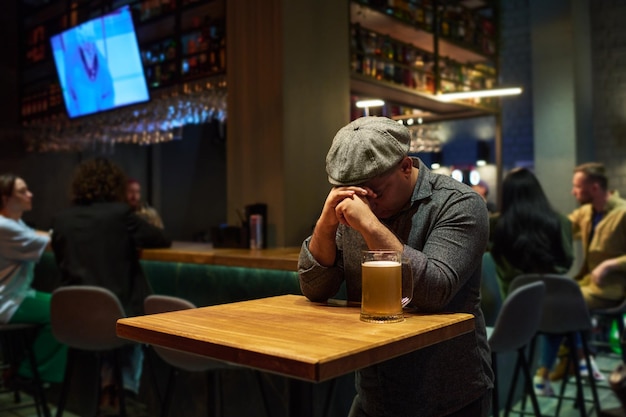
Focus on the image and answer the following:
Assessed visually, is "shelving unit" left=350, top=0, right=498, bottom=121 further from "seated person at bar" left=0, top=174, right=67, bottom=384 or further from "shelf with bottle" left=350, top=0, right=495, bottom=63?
"seated person at bar" left=0, top=174, right=67, bottom=384

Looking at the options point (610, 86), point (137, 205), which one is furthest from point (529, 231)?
point (610, 86)

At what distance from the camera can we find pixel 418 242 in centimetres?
156

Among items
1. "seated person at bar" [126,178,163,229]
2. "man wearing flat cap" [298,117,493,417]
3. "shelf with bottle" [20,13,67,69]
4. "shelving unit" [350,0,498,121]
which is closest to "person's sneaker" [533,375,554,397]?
"shelving unit" [350,0,498,121]

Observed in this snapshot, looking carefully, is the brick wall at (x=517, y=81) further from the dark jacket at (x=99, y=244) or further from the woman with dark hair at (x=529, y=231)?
the dark jacket at (x=99, y=244)

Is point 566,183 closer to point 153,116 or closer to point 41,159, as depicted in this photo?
point 153,116

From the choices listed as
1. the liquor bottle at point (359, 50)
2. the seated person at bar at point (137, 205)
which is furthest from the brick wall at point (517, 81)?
the seated person at bar at point (137, 205)

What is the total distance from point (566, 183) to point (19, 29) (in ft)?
18.1

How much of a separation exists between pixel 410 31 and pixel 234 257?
2900 millimetres

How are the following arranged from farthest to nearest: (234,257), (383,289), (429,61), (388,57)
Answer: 1. (429,61)
2. (388,57)
3. (234,257)
4. (383,289)

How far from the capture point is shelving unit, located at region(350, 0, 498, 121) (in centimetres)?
458

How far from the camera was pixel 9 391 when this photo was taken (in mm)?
4168

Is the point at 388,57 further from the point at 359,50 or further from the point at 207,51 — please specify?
the point at 207,51

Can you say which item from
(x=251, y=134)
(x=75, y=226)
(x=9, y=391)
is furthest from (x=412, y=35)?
(x=9, y=391)

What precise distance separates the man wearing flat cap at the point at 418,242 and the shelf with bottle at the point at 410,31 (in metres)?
3.05
